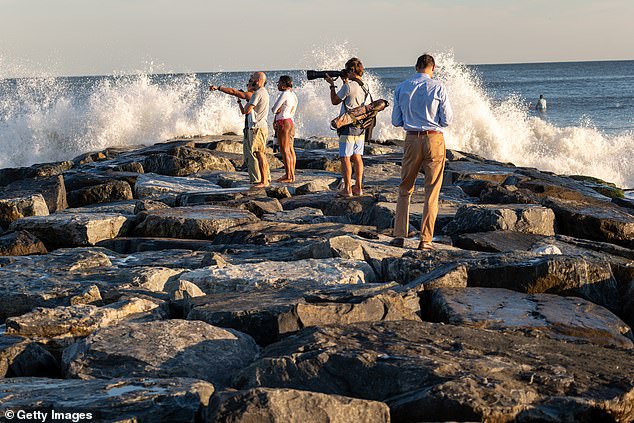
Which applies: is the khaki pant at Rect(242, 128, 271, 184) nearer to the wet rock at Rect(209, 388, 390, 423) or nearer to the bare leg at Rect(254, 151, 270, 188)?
the bare leg at Rect(254, 151, 270, 188)

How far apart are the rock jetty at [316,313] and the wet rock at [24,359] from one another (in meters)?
0.01

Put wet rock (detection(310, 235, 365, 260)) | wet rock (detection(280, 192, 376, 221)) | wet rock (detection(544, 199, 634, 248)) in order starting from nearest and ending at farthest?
1. wet rock (detection(310, 235, 365, 260))
2. wet rock (detection(544, 199, 634, 248))
3. wet rock (detection(280, 192, 376, 221))

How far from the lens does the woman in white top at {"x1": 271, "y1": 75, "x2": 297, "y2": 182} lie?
10.6m

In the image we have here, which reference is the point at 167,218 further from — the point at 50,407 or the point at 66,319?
the point at 50,407

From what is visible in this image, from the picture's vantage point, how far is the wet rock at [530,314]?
14.3 ft

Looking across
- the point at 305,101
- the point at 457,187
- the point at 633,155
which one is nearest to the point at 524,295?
the point at 457,187

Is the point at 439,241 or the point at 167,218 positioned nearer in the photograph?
the point at 439,241

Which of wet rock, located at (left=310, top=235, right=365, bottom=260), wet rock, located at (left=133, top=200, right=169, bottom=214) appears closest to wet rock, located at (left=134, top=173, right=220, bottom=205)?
wet rock, located at (left=133, top=200, right=169, bottom=214)

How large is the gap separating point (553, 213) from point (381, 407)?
16.8ft

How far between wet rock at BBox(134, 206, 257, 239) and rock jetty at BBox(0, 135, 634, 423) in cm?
2

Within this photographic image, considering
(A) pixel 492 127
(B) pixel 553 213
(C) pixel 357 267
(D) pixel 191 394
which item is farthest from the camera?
(A) pixel 492 127

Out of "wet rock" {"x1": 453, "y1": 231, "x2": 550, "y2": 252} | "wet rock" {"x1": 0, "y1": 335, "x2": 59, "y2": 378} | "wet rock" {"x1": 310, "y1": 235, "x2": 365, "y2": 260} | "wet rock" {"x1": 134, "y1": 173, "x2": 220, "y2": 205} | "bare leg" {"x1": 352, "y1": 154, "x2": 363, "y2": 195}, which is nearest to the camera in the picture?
"wet rock" {"x1": 0, "y1": 335, "x2": 59, "y2": 378}

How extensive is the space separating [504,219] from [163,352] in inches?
162

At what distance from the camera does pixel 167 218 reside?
7949 mm
